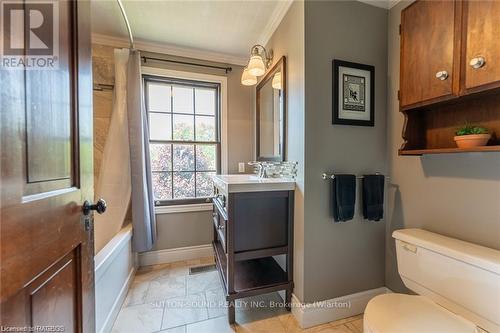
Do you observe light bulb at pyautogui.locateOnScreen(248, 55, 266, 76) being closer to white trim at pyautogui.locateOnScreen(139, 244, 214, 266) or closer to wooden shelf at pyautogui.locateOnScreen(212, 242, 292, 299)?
wooden shelf at pyautogui.locateOnScreen(212, 242, 292, 299)

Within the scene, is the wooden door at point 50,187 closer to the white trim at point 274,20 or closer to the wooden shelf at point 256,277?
the wooden shelf at point 256,277

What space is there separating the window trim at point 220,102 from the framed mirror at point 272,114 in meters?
0.40

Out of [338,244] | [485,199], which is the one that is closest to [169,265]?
[338,244]

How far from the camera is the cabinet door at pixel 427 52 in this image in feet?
3.49

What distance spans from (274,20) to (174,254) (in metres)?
2.54

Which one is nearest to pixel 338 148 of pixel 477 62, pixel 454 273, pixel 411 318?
pixel 477 62

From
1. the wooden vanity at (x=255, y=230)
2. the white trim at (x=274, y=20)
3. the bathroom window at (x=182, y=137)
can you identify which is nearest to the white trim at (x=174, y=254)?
the bathroom window at (x=182, y=137)

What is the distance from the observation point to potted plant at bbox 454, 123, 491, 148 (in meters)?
1.01

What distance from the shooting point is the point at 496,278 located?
2.91ft

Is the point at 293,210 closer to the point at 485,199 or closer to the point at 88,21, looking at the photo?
the point at 485,199

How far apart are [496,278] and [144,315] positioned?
2.03m

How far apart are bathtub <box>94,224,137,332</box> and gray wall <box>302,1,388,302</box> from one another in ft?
4.31

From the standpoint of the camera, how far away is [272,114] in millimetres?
2047

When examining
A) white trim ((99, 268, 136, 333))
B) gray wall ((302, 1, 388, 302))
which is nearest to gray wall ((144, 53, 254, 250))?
white trim ((99, 268, 136, 333))
